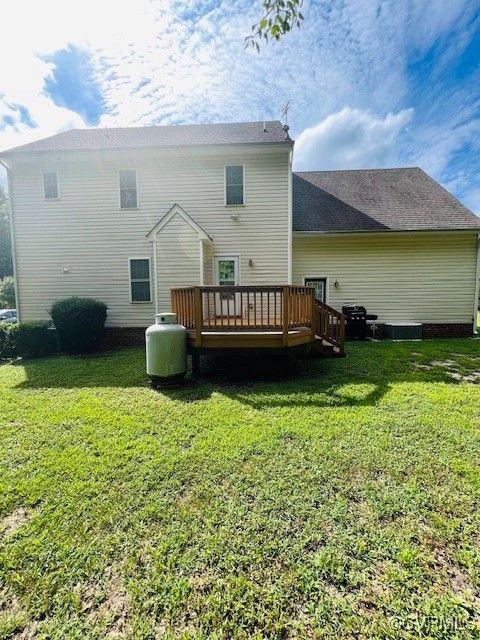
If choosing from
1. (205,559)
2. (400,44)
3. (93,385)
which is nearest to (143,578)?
(205,559)

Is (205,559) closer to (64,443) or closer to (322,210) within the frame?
(64,443)

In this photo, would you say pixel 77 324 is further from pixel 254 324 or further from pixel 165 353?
pixel 254 324

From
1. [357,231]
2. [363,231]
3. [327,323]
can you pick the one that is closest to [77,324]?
[327,323]

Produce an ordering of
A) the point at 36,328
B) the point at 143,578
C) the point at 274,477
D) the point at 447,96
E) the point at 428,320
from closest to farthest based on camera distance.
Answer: the point at 143,578
the point at 274,477
the point at 36,328
the point at 447,96
the point at 428,320

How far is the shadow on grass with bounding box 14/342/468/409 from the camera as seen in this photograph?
5.16m

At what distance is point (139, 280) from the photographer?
1079 centimetres

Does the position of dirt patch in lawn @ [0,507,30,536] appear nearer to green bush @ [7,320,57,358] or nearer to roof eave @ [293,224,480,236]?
green bush @ [7,320,57,358]

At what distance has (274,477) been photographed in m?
2.93

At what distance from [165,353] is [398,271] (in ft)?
32.2

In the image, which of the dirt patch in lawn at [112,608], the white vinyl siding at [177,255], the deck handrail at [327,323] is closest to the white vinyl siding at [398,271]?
the white vinyl siding at [177,255]

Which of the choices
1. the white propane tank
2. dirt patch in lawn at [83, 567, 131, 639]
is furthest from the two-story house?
dirt patch in lawn at [83, 567, 131, 639]

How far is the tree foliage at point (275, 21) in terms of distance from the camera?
9.92 feet

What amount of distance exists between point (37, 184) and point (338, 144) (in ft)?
47.0

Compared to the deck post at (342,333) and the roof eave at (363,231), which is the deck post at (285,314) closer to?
the deck post at (342,333)
